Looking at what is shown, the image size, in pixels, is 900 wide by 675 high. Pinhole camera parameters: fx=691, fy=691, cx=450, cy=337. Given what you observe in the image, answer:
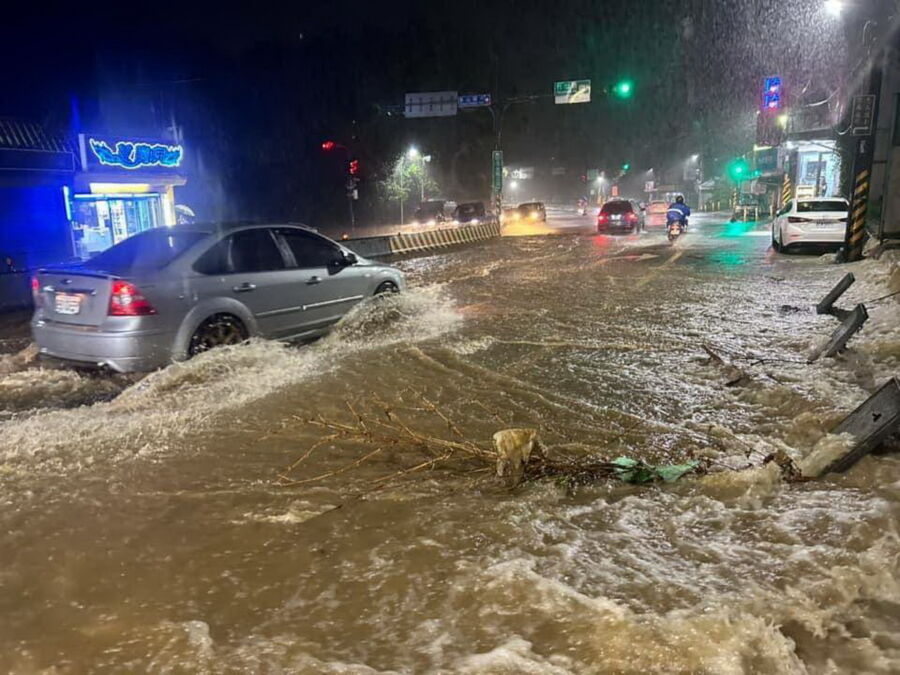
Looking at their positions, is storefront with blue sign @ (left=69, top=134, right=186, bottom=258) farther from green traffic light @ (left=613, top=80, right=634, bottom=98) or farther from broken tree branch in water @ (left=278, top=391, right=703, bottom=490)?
broken tree branch in water @ (left=278, top=391, right=703, bottom=490)

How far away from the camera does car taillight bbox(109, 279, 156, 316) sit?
6.06 metres

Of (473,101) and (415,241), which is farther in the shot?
(473,101)

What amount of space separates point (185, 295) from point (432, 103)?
2519 centimetres

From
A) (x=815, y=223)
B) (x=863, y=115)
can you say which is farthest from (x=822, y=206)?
(x=863, y=115)

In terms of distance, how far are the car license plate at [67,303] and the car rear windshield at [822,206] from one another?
56.9ft

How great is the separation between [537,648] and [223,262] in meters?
5.38

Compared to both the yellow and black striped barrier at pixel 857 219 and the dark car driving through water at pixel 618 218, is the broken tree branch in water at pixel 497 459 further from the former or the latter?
the dark car driving through water at pixel 618 218

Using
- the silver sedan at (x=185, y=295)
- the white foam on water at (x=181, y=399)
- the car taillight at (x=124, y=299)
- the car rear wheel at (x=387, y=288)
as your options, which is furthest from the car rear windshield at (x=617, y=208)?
the car taillight at (x=124, y=299)

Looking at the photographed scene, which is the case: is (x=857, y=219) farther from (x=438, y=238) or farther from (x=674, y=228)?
(x=438, y=238)

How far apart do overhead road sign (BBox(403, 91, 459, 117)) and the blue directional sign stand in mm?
259

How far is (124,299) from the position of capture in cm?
607

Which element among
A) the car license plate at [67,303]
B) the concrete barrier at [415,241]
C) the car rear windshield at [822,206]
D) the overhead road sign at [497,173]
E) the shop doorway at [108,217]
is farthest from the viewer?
the overhead road sign at [497,173]

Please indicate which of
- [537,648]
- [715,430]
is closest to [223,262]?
[715,430]

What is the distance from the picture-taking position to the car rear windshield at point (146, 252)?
21.5 feet
